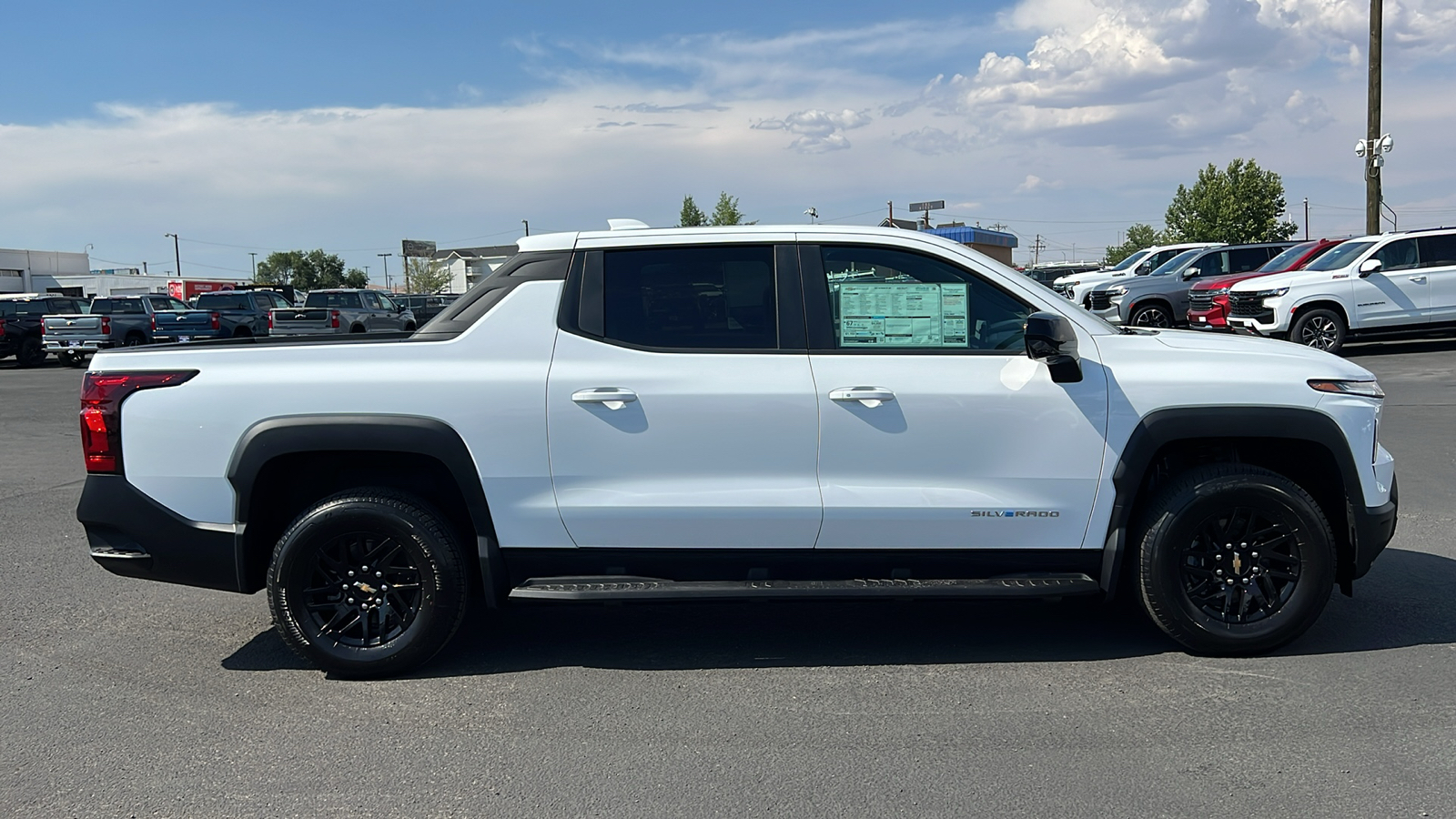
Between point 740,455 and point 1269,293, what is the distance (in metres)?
15.1

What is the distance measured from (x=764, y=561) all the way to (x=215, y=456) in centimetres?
222

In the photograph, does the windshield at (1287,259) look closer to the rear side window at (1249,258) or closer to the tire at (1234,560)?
the rear side window at (1249,258)

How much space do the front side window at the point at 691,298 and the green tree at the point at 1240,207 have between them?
52.0 meters

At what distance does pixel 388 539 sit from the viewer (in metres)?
4.48

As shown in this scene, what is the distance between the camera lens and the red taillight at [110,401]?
4.46m

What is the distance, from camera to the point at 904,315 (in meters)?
4.57

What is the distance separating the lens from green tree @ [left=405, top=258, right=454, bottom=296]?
103312mm

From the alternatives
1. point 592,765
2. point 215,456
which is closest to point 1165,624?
point 592,765

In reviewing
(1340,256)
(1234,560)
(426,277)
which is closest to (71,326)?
(1340,256)

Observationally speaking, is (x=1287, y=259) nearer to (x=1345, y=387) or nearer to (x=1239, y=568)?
(x=1345, y=387)

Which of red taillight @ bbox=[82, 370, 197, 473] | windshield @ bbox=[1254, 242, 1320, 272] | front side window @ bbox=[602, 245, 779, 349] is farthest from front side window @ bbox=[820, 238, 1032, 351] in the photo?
windshield @ bbox=[1254, 242, 1320, 272]

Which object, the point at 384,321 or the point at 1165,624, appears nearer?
the point at 1165,624

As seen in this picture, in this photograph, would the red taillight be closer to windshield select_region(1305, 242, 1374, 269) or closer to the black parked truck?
windshield select_region(1305, 242, 1374, 269)

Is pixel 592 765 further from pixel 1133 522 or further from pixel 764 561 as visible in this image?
pixel 1133 522
